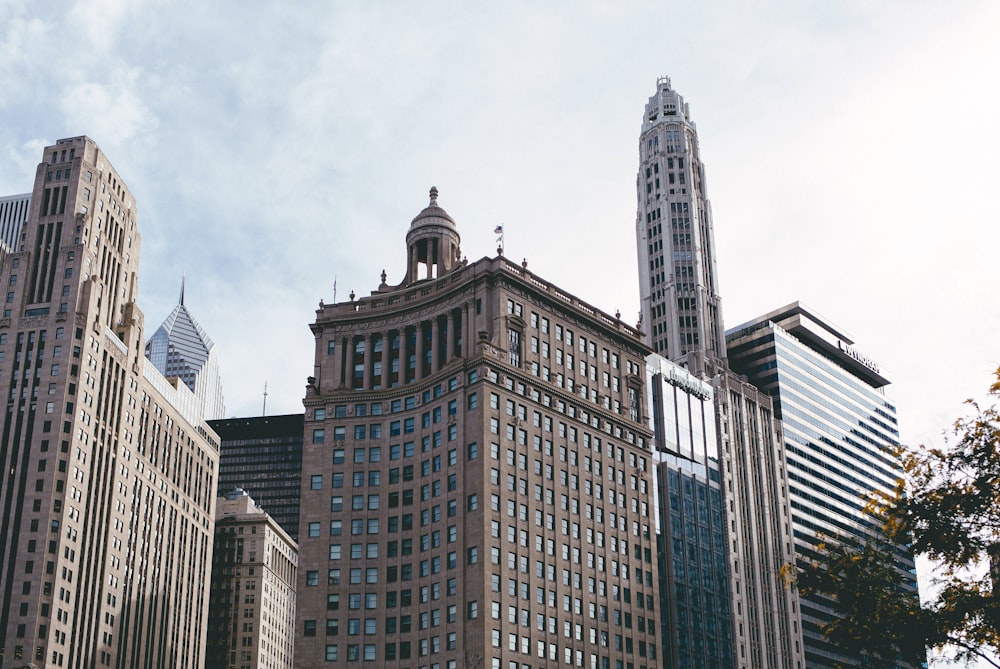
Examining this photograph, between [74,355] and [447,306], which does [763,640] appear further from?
[74,355]

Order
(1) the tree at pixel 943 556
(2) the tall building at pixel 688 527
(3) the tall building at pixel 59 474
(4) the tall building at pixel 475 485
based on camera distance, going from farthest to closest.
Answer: (3) the tall building at pixel 59 474 → (2) the tall building at pixel 688 527 → (4) the tall building at pixel 475 485 → (1) the tree at pixel 943 556

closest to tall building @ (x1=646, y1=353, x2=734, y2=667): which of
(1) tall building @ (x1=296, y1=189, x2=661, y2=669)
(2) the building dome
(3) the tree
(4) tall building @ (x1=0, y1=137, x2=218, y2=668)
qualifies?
(1) tall building @ (x1=296, y1=189, x2=661, y2=669)

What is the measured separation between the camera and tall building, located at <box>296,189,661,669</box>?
13862 cm

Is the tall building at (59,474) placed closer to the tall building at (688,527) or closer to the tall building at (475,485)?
the tall building at (475,485)

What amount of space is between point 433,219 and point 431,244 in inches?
175

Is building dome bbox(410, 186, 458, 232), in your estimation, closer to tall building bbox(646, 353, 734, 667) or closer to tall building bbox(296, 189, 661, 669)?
tall building bbox(296, 189, 661, 669)

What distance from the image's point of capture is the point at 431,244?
175 meters

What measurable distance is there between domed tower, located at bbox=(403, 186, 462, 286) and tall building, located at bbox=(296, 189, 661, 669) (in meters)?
3.58

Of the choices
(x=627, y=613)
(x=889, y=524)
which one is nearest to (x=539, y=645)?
(x=627, y=613)

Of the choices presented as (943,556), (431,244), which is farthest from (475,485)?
(943,556)

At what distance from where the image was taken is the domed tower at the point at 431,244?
174000mm

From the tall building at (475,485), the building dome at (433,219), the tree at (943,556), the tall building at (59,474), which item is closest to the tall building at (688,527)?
the tall building at (475,485)

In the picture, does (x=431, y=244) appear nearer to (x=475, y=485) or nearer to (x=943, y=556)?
(x=475, y=485)

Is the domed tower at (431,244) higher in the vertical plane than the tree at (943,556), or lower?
higher
